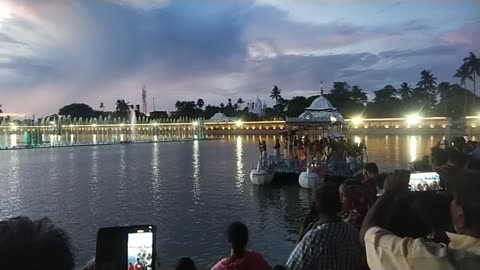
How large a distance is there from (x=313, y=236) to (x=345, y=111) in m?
124

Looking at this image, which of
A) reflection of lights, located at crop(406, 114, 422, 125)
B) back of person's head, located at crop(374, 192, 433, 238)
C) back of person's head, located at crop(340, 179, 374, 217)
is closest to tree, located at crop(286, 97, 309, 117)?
reflection of lights, located at crop(406, 114, 422, 125)

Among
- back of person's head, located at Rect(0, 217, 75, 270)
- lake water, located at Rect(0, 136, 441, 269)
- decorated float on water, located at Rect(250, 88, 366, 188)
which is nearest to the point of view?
back of person's head, located at Rect(0, 217, 75, 270)

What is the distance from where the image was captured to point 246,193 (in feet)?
77.2

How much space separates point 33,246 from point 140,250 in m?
1.62

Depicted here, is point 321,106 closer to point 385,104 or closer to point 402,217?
point 402,217

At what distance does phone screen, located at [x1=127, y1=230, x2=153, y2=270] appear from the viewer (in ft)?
10.5

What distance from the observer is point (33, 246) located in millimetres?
1690

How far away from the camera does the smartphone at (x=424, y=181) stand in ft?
22.6

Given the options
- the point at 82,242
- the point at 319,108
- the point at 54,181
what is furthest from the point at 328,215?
the point at 319,108

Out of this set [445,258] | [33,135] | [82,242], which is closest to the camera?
[445,258]

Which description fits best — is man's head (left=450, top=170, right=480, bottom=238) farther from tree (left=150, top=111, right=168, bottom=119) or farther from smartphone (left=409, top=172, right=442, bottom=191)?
tree (left=150, top=111, right=168, bottom=119)

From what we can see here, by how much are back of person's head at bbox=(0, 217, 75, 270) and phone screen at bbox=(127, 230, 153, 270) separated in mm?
1410

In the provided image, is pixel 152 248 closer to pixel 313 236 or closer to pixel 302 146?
pixel 313 236

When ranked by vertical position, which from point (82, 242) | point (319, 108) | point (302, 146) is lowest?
point (82, 242)
